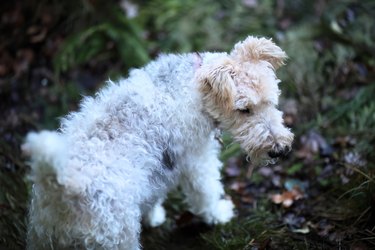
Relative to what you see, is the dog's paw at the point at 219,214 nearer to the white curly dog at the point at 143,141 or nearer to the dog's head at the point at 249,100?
the white curly dog at the point at 143,141

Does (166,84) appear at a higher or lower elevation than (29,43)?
lower

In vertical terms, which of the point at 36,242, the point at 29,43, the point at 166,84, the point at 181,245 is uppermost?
the point at 29,43

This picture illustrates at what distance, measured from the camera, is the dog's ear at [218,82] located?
364cm

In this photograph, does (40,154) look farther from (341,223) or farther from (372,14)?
(372,14)

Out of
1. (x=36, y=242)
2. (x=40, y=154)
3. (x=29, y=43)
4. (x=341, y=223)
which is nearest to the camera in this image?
(x=40, y=154)

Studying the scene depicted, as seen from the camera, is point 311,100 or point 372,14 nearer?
point 311,100

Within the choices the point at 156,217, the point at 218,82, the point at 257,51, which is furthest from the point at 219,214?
the point at 257,51

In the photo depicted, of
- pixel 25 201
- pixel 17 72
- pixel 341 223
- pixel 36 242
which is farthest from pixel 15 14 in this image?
pixel 341 223

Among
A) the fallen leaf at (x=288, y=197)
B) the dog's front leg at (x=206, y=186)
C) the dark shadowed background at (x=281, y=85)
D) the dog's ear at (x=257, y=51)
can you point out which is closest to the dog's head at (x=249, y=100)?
the dog's ear at (x=257, y=51)

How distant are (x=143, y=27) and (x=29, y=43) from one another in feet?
5.59

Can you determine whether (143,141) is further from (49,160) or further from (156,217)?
(156,217)

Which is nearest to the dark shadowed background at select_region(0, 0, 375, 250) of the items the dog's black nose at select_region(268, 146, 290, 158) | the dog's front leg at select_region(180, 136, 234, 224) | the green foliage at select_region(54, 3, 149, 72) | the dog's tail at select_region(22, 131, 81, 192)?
the green foliage at select_region(54, 3, 149, 72)

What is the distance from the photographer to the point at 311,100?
19.9ft

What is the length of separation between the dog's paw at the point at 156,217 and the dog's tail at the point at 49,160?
1.66 metres
